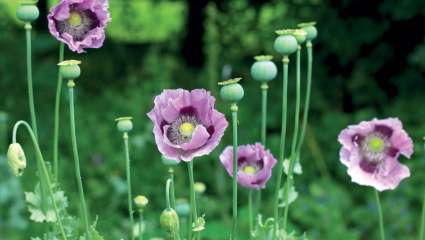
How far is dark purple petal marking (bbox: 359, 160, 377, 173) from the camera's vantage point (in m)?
1.43

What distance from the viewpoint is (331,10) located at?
3996mm

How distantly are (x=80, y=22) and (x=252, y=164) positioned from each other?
1.22 feet

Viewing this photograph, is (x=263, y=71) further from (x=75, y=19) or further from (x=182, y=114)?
(x=75, y=19)

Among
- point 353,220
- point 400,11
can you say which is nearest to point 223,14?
point 400,11

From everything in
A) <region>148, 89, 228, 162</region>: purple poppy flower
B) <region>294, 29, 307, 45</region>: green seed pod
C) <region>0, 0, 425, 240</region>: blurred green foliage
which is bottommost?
<region>0, 0, 425, 240</region>: blurred green foliage

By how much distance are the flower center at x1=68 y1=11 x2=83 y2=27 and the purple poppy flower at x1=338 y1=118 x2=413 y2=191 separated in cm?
43

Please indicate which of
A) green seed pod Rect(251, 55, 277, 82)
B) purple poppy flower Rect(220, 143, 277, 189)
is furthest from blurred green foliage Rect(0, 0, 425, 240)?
green seed pod Rect(251, 55, 277, 82)

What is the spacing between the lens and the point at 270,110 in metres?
4.08

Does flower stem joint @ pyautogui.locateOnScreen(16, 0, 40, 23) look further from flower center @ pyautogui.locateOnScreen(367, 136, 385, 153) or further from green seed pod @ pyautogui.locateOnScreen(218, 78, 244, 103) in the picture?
flower center @ pyautogui.locateOnScreen(367, 136, 385, 153)

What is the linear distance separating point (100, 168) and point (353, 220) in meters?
1.01

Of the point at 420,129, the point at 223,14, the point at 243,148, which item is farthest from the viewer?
the point at 223,14

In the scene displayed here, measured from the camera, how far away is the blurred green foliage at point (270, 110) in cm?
314

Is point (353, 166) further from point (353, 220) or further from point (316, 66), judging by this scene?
point (316, 66)

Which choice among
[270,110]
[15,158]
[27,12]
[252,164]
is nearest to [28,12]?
[27,12]
